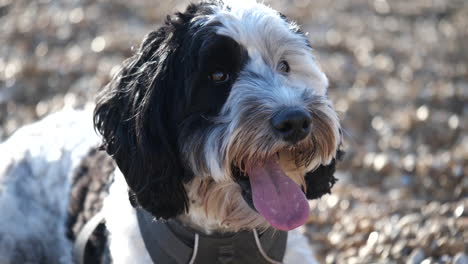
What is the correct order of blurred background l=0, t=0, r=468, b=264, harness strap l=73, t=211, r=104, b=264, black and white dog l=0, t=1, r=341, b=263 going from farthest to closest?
blurred background l=0, t=0, r=468, b=264 → harness strap l=73, t=211, r=104, b=264 → black and white dog l=0, t=1, r=341, b=263

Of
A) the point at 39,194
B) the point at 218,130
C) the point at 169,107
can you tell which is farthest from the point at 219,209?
the point at 39,194

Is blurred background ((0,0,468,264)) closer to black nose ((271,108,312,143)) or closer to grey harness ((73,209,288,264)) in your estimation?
grey harness ((73,209,288,264))

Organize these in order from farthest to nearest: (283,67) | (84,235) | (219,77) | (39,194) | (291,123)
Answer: (39,194), (84,235), (283,67), (219,77), (291,123)

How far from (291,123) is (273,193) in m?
0.39

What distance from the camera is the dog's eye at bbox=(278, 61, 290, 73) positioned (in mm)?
3492

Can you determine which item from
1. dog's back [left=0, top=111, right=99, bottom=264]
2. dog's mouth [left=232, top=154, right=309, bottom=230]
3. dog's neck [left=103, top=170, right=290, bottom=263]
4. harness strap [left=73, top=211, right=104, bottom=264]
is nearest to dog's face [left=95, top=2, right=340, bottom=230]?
dog's mouth [left=232, top=154, right=309, bottom=230]

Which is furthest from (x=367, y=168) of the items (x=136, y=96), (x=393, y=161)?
(x=136, y=96)

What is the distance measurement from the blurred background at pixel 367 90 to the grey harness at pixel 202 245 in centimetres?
129

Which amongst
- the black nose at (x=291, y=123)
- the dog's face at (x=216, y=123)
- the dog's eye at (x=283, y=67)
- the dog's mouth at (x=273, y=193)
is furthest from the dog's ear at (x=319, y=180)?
the black nose at (x=291, y=123)

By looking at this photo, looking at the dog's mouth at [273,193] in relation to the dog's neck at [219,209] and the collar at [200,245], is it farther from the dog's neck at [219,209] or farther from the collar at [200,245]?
the collar at [200,245]

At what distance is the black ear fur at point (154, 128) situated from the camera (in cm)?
335

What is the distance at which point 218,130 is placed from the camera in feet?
10.7

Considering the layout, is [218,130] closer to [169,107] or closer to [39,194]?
[169,107]

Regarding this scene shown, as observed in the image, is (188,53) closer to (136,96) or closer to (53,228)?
(136,96)
